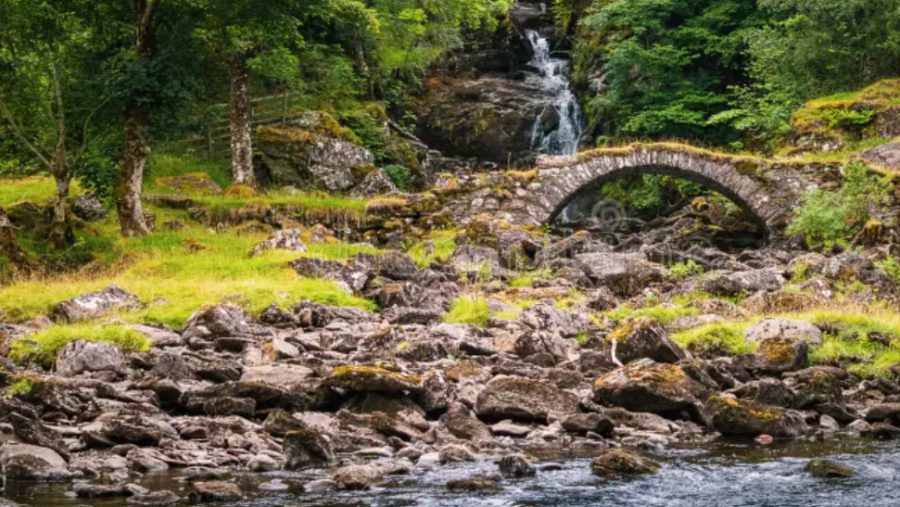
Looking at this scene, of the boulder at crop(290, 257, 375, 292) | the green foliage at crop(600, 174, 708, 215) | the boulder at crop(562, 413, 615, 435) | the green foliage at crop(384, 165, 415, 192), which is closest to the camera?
the boulder at crop(562, 413, 615, 435)

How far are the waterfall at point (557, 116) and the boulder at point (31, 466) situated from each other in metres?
28.2

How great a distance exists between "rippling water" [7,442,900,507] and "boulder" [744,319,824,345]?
4.11m

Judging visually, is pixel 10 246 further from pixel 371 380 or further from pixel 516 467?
pixel 516 467

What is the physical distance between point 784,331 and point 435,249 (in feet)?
34.0

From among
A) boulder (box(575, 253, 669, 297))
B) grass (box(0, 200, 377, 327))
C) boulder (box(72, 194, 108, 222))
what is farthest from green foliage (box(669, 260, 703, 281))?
boulder (box(72, 194, 108, 222))

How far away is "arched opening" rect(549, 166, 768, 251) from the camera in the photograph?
83.0ft

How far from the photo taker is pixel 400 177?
1237 inches

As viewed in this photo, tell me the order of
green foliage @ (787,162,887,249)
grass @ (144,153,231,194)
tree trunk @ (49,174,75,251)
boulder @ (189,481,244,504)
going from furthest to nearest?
1. grass @ (144,153,231,194)
2. green foliage @ (787,162,887,249)
3. tree trunk @ (49,174,75,251)
4. boulder @ (189,481,244,504)

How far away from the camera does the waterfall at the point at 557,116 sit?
115ft

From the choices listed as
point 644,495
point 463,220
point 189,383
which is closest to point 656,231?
point 463,220

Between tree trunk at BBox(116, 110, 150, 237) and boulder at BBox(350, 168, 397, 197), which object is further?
boulder at BBox(350, 168, 397, 197)

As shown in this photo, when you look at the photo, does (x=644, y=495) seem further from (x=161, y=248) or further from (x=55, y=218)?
(x=55, y=218)

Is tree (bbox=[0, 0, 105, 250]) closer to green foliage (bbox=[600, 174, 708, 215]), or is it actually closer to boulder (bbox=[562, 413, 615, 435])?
boulder (bbox=[562, 413, 615, 435])

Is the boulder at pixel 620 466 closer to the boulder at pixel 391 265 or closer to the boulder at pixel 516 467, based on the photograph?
the boulder at pixel 516 467
